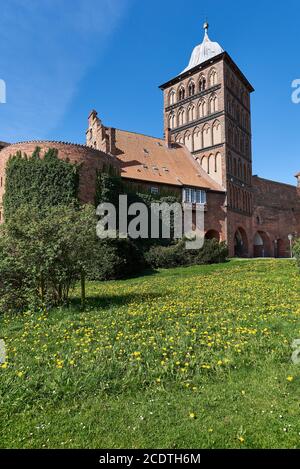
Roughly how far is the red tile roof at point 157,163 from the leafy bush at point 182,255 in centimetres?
725

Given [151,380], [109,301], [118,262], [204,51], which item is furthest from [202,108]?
[151,380]

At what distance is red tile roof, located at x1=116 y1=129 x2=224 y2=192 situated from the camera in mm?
30473

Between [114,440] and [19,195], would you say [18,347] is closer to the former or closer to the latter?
[114,440]

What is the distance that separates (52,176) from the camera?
80.3ft

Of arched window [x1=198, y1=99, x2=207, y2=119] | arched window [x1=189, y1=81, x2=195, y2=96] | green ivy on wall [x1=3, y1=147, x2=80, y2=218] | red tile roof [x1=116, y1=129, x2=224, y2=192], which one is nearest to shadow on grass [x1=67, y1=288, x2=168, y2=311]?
green ivy on wall [x1=3, y1=147, x2=80, y2=218]

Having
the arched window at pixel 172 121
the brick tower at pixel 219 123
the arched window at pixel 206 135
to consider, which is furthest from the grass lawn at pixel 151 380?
the arched window at pixel 172 121

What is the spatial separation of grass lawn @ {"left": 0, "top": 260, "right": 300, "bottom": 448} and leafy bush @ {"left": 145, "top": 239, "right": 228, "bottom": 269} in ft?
49.9

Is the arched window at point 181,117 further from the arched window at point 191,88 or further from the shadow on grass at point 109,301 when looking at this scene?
the shadow on grass at point 109,301

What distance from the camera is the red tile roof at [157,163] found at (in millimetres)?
30473

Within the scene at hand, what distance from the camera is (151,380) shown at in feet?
16.7

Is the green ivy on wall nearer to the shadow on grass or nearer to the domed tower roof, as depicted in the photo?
the shadow on grass

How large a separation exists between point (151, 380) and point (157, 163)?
2902 centimetres

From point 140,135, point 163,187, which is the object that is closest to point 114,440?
point 163,187
